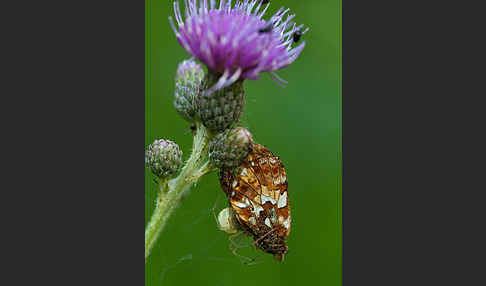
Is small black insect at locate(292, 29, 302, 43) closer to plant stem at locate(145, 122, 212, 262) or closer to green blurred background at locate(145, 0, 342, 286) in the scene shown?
green blurred background at locate(145, 0, 342, 286)

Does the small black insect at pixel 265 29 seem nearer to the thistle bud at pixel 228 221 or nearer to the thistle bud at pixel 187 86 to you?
the thistle bud at pixel 187 86

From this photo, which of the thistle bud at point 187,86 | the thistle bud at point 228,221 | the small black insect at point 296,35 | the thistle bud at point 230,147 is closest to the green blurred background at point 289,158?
the thistle bud at point 228,221

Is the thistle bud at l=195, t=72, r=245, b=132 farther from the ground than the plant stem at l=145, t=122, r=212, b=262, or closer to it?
farther from the ground

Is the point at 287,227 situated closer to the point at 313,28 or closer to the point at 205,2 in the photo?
the point at 205,2

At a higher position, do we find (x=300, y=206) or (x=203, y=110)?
(x=203, y=110)

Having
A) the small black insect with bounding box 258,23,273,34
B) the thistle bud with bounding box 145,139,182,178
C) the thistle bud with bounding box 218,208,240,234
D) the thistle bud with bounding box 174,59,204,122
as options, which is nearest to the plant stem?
the thistle bud with bounding box 145,139,182,178

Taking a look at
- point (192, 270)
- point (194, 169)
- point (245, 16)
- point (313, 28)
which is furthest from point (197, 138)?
point (313, 28)

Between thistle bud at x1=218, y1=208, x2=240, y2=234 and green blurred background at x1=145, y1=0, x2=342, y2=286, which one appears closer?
thistle bud at x1=218, y1=208, x2=240, y2=234
